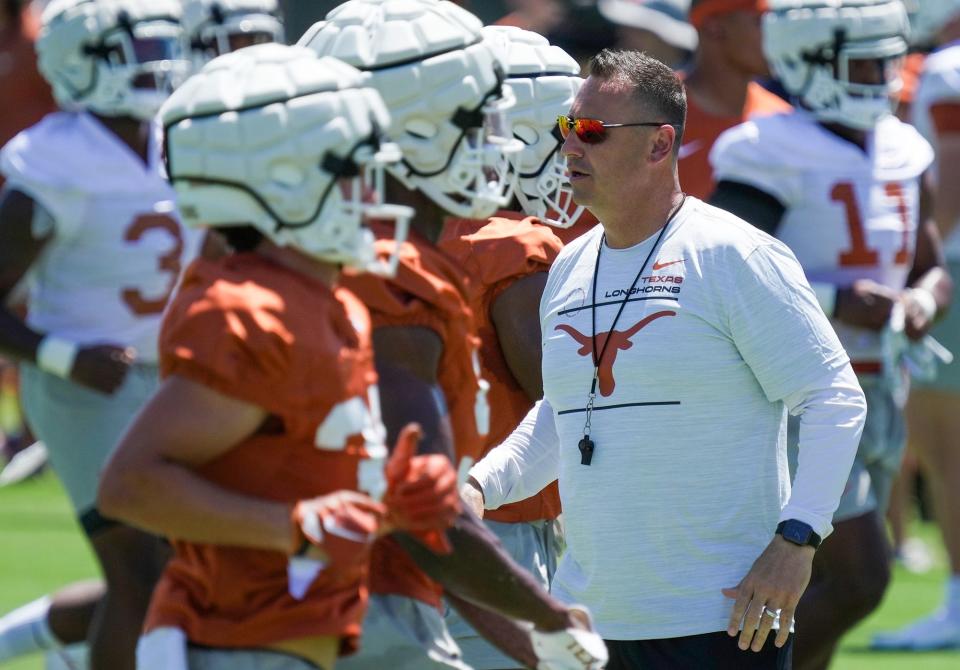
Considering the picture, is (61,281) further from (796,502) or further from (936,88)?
(936,88)

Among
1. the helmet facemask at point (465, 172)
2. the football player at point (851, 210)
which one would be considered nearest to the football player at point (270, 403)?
the helmet facemask at point (465, 172)

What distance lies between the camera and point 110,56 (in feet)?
21.2

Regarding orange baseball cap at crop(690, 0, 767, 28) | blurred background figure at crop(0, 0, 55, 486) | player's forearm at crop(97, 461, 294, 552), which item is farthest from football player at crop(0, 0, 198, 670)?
blurred background figure at crop(0, 0, 55, 486)

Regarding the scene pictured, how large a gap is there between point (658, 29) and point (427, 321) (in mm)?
6063

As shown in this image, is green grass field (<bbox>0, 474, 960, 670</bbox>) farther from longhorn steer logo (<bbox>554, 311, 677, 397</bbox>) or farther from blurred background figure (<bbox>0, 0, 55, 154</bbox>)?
longhorn steer logo (<bbox>554, 311, 677, 397</bbox>)

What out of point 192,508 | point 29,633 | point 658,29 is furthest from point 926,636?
point 192,508

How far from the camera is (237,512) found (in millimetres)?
2803

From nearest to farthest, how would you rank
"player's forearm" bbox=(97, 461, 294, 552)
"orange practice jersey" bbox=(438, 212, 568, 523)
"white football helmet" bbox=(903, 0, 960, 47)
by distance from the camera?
1. "player's forearm" bbox=(97, 461, 294, 552)
2. "orange practice jersey" bbox=(438, 212, 568, 523)
3. "white football helmet" bbox=(903, 0, 960, 47)

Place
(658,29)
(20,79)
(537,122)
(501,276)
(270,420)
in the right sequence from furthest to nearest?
(20,79)
(658,29)
(537,122)
(501,276)
(270,420)

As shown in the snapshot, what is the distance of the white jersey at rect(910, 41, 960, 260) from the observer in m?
7.83

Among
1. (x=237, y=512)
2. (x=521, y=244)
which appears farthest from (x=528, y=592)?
(x=521, y=244)

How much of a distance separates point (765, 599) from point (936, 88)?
465 centimetres

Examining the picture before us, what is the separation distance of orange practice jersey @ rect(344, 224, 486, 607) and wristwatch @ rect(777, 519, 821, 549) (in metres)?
0.74

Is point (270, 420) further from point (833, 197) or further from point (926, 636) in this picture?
point (926, 636)
